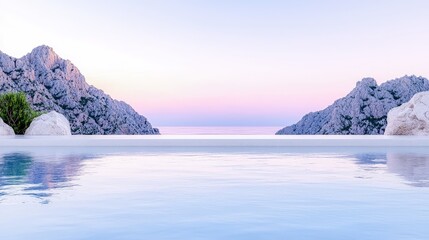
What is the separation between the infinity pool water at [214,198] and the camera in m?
4.57

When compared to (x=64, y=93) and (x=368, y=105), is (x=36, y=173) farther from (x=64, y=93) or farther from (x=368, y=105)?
(x=64, y=93)

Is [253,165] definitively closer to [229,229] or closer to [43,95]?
[229,229]

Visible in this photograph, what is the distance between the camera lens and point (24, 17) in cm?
3102

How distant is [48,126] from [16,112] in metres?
2.23

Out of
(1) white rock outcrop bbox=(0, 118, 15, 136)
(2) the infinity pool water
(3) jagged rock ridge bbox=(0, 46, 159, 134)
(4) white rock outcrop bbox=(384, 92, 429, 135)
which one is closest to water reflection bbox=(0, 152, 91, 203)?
(2) the infinity pool water

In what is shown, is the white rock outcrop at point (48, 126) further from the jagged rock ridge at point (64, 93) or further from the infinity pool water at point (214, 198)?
the jagged rock ridge at point (64, 93)

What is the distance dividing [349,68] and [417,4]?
5939 millimetres

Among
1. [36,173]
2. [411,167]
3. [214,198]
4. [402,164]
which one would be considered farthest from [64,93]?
[214,198]

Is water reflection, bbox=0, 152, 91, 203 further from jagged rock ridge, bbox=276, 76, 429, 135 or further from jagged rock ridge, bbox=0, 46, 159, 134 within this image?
jagged rock ridge, bbox=276, 76, 429, 135

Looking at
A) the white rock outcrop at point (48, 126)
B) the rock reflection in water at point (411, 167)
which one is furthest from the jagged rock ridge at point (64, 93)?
the rock reflection in water at point (411, 167)

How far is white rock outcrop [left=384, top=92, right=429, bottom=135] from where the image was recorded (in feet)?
64.2

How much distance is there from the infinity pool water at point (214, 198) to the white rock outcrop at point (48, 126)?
8.34 metres

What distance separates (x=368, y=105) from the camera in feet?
252

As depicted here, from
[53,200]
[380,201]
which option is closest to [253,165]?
[380,201]
